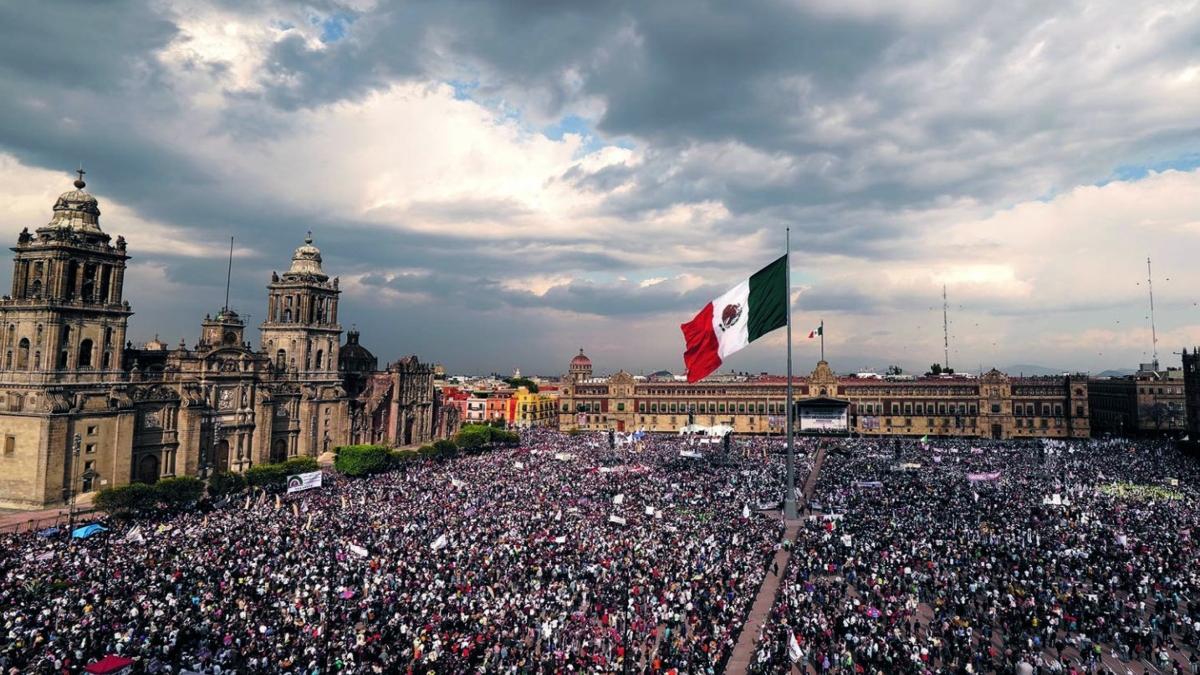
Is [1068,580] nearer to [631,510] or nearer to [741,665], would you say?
[741,665]

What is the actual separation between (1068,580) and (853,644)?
40.0ft

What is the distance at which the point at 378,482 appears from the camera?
172 feet

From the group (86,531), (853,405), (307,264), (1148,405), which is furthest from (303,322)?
(1148,405)

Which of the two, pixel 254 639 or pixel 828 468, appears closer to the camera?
pixel 254 639

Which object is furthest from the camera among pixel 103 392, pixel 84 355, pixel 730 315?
pixel 84 355

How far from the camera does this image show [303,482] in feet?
157

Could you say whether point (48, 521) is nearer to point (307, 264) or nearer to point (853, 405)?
point (307, 264)

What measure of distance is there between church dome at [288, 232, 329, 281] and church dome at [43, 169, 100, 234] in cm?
2803

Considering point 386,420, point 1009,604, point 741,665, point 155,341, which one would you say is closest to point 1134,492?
point 1009,604

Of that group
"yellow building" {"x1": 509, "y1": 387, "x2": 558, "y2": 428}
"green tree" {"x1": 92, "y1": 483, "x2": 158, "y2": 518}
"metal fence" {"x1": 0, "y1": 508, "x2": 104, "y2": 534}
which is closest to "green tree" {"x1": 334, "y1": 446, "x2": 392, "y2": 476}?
"green tree" {"x1": 92, "y1": 483, "x2": 158, "y2": 518}

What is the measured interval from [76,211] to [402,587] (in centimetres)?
5042

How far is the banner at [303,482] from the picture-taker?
47.0 metres

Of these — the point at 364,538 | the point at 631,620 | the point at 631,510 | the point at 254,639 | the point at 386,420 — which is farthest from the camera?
the point at 386,420

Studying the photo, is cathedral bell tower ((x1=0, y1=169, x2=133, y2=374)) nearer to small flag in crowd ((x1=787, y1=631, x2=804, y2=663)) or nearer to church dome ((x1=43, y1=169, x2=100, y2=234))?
church dome ((x1=43, y1=169, x2=100, y2=234))
